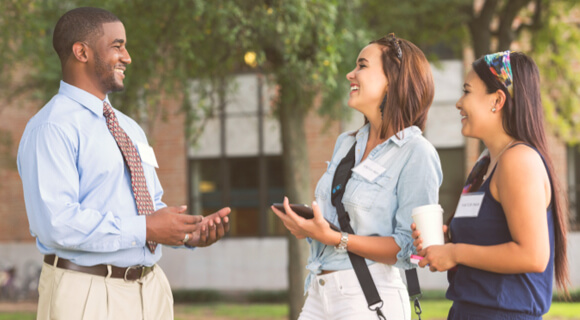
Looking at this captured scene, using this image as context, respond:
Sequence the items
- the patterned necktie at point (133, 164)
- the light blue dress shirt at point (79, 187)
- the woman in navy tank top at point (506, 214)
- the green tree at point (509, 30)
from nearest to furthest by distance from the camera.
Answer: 1. the woman in navy tank top at point (506, 214)
2. the light blue dress shirt at point (79, 187)
3. the patterned necktie at point (133, 164)
4. the green tree at point (509, 30)

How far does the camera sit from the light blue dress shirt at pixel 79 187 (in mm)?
2631

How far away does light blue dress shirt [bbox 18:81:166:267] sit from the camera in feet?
8.63

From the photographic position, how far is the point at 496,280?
2.48 metres

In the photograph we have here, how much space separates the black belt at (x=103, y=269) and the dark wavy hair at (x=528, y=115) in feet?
5.51

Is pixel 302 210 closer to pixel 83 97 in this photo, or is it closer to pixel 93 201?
pixel 93 201

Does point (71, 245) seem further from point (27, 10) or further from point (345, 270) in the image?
point (27, 10)

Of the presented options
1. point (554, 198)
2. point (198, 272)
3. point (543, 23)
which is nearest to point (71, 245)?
point (554, 198)

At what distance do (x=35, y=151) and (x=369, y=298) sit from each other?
1.51 metres

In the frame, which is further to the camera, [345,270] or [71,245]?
[345,270]

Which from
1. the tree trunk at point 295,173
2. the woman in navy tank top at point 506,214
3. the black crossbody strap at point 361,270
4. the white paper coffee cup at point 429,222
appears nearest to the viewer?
the woman in navy tank top at point 506,214

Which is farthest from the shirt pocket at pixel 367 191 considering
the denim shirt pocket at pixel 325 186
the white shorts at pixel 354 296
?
the white shorts at pixel 354 296

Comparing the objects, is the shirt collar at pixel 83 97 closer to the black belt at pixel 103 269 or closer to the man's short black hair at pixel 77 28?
the man's short black hair at pixel 77 28

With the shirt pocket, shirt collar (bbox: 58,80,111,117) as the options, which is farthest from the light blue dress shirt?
the shirt pocket

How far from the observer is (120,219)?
278cm
